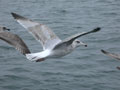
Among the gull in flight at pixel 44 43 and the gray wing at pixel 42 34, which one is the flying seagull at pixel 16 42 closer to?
the gull in flight at pixel 44 43

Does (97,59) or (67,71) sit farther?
(97,59)

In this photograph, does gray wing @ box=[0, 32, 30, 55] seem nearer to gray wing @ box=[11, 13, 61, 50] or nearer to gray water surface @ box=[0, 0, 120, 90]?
gray wing @ box=[11, 13, 61, 50]

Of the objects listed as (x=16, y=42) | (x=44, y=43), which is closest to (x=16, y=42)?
(x=16, y=42)

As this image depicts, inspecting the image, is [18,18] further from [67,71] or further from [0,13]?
[0,13]

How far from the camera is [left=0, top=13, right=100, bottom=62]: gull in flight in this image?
8934mm

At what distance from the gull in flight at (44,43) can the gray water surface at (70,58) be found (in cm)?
139

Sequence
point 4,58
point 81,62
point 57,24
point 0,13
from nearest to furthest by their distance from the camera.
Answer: point 81,62 < point 4,58 < point 57,24 < point 0,13

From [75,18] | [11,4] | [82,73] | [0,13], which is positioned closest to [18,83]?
[82,73]

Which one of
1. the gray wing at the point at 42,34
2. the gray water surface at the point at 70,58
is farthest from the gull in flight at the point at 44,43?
the gray water surface at the point at 70,58

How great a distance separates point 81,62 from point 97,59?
1.62 ft

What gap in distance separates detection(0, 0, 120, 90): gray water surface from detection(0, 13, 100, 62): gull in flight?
1390 mm

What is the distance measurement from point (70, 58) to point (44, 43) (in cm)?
281

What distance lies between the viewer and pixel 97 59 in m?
12.3

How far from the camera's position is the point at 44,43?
978 cm
